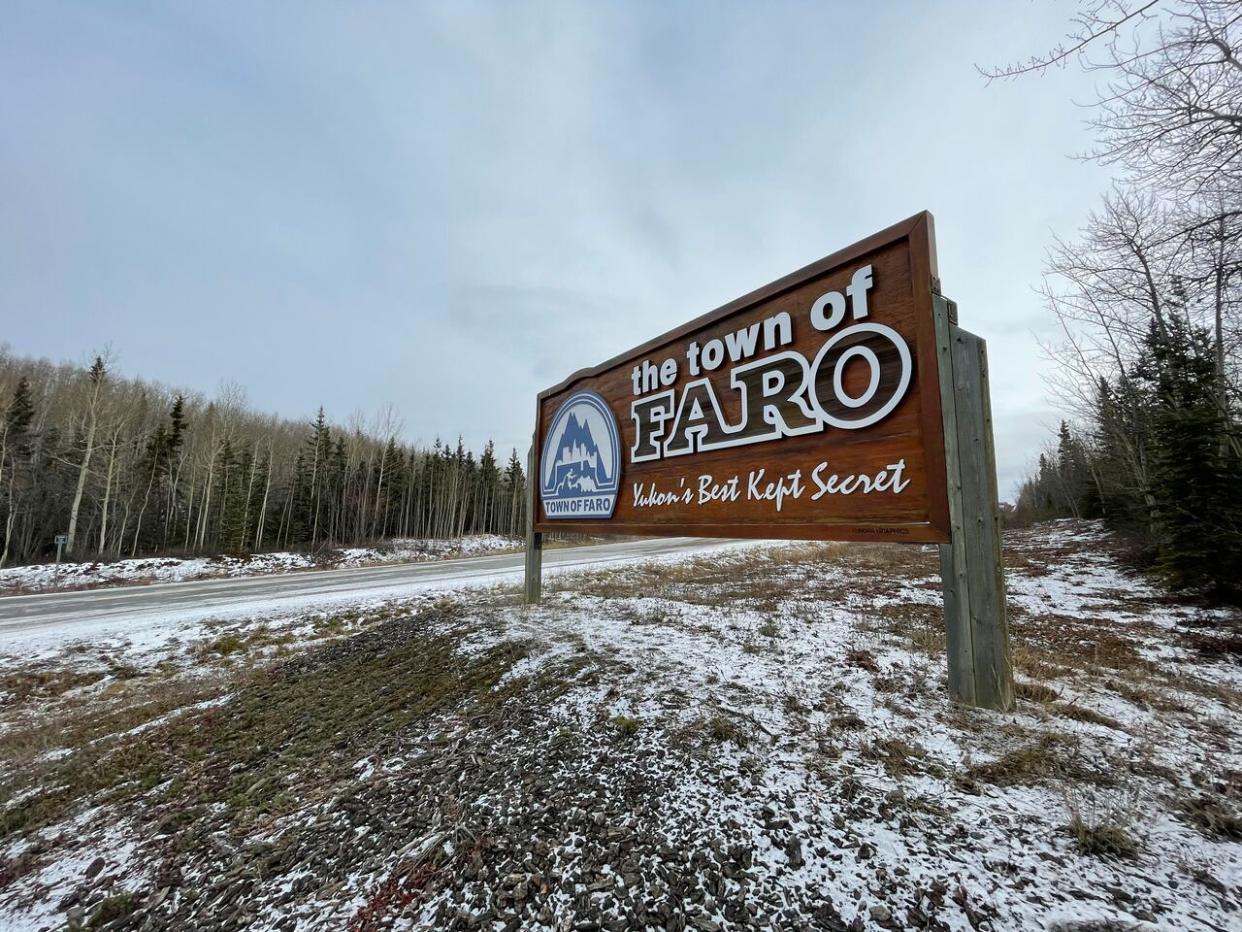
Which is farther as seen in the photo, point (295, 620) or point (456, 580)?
point (456, 580)

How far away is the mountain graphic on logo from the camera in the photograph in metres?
6.42

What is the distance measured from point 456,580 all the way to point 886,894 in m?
12.1

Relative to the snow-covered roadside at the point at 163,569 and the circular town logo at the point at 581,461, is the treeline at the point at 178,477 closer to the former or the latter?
the snow-covered roadside at the point at 163,569

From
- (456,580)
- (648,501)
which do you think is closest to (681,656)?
(648,501)

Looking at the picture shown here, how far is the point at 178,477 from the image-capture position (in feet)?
108

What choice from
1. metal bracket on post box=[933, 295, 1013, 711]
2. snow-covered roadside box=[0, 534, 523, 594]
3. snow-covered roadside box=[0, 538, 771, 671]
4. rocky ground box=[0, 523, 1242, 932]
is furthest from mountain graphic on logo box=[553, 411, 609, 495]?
snow-covered roadside box=[0, 534, 523, 594]

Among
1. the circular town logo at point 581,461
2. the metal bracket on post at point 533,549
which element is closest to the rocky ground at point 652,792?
the circular town logo at point 581,461

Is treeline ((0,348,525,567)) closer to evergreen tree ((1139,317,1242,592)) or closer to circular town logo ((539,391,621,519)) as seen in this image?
circular town logo ((539,391,621,519))

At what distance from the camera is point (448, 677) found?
4352 millimetres

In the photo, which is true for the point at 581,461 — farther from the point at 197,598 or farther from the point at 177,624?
the point at 197,598

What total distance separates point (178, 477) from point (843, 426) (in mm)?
44208

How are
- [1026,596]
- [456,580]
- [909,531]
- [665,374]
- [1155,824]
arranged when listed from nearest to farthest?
[1155,824]
[909,531]
[665,374]
[1026,596]
[456,580]

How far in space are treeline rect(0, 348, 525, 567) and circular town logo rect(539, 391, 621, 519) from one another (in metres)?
27.9

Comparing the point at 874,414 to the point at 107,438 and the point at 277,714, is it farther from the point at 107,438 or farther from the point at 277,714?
the point at 107,438
